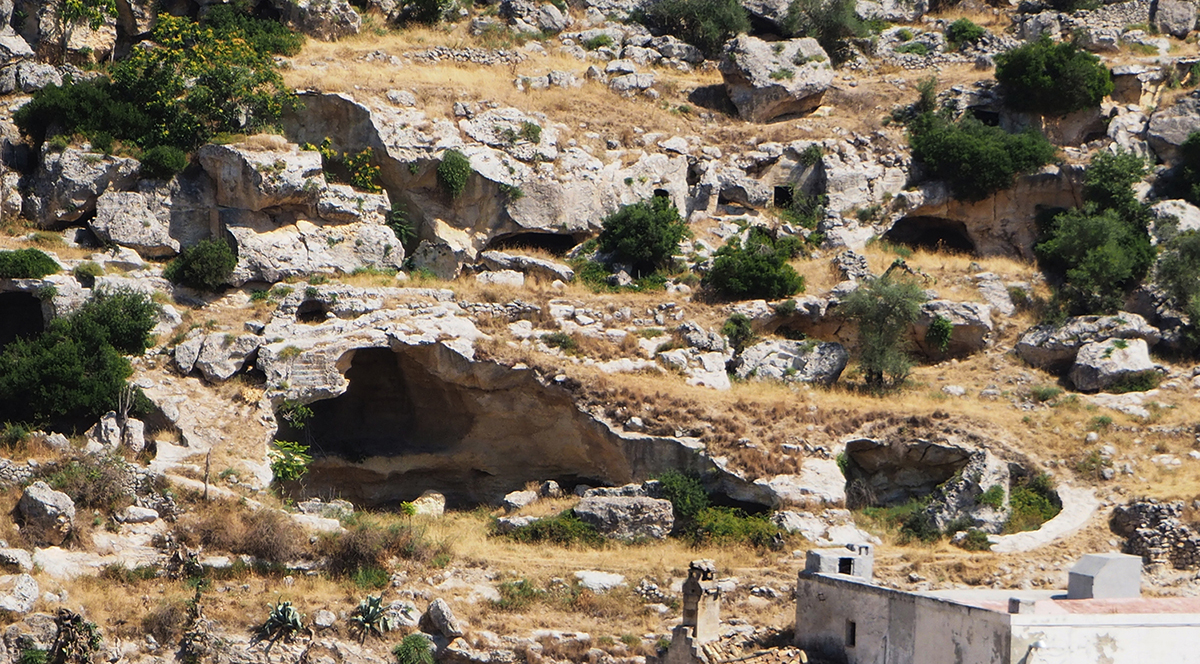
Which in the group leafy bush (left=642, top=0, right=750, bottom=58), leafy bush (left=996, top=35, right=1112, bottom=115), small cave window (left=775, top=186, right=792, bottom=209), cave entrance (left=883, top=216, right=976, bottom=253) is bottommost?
cave entrance (left=883, top=216, right=976, bottom=253)

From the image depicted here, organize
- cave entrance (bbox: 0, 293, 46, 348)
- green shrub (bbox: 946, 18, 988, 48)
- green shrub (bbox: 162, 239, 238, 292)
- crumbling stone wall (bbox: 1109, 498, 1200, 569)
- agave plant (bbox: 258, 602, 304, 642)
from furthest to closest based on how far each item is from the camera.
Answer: green shrub (bbox: 946, 18, 988, 48) < green shrub (bbox: 162, 239, 238, 292) < cave entrance (bbox: 0, 293, 46, 348) < crumbling stone wall (bbox: 1109, 498, 1200, 569) < agave plant (bbox: 258, 602, 304, 642)

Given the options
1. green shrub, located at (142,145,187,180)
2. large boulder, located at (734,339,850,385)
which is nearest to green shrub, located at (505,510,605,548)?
large boulder, located at (734,339,850,385)

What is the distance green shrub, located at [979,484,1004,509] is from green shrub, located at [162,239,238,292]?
62.3 feet

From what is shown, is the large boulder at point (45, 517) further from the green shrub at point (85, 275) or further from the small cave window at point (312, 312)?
the small cave window at point (312, 312)

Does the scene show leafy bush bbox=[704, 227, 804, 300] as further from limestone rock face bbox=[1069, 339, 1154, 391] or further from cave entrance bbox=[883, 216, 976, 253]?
limestone rock face bbox=[1069, 339, 1154, 391]

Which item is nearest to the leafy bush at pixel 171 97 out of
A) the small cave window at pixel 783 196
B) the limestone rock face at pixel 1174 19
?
the small cave window at pixel 783 196

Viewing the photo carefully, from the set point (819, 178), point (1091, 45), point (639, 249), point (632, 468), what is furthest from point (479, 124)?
point (1091, 45)

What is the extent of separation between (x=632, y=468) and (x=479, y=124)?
44.7ft

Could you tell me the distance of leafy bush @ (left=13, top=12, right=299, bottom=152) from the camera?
37.3 m

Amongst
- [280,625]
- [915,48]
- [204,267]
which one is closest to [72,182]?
[204,267]

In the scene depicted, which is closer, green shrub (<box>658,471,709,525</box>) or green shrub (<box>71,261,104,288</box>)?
green shrub (<box>658,471,709,525</box>)

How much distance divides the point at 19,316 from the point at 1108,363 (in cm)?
2756

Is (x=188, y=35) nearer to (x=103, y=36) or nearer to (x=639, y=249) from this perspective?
(x=103, y=36)

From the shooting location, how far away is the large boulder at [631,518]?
1167 inches
